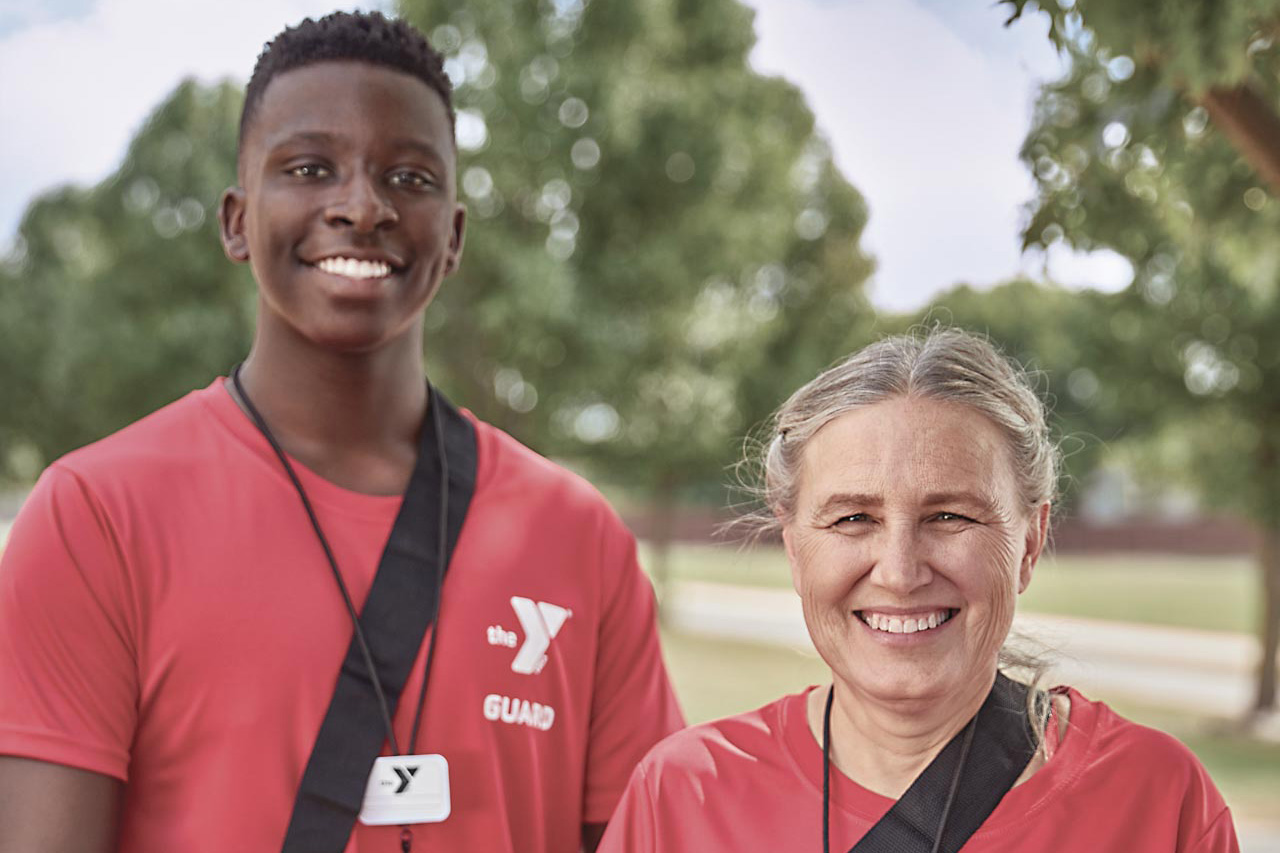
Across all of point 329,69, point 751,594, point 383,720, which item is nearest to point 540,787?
point 383,720

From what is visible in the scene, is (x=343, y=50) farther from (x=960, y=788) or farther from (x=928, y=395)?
(x=960, y=788)

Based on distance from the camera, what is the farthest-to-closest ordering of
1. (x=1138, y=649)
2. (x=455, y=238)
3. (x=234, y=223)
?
(x=1138, y=649), (x=455, y=238), (x=234, y=223)

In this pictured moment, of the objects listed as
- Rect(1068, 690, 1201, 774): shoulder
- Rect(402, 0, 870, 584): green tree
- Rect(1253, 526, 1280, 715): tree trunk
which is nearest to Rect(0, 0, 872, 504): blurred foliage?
Rect(402, 0, 870, 584): green tree

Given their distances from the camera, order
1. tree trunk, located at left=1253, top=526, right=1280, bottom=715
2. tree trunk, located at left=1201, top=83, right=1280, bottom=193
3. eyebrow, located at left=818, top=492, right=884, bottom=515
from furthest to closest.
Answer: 1. tree trunk, located at left=1253, top=526, right=1280, bottom=715
2. tree trunk, located at left=1201, top=83, right=1280, bottom=193
3. eyebrow, located at left=818, top=492, right=884, bottom=515

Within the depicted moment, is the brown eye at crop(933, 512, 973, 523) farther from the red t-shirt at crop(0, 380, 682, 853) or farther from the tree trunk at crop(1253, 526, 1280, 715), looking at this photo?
the tree trunk at crop(1253, 526, 1280, 715)

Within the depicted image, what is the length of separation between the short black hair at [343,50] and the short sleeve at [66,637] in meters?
0.81

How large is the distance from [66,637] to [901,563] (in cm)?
127

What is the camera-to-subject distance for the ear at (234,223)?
8.19ft

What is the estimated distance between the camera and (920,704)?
80.4 inches

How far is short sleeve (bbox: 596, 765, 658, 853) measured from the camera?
6.75 ft

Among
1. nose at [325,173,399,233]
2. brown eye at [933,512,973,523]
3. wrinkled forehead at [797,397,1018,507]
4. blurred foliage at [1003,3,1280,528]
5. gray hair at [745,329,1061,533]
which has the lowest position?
brown eye at [933,512,973,523]

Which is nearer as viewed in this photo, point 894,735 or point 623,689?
point 894,735

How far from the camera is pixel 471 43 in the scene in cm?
1312

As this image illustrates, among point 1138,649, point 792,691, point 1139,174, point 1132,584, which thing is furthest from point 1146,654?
point 1132,584
